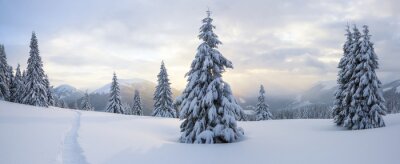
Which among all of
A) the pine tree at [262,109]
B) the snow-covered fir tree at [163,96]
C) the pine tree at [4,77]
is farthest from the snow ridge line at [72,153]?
the pine tree at [4,77]

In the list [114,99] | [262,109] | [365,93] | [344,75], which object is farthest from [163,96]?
[365,93]

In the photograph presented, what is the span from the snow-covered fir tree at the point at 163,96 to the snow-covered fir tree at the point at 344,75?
1158 inches

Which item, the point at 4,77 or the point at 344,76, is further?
→ the point at 4,77

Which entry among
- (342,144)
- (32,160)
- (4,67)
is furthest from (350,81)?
(4,67)

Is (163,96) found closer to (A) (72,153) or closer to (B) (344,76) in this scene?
(B) (344,76)

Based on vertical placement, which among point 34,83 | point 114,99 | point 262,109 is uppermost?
point 34,83

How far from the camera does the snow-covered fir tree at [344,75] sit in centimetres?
3256

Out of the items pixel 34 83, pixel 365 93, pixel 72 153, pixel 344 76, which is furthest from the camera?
pixel 34 83

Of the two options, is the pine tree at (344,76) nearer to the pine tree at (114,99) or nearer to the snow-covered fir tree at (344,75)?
the snow-covered fir tree at (344,75)

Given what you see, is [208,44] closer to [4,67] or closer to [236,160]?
[236,160]

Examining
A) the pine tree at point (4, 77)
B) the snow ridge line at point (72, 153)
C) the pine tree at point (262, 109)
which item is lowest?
the snow ridge line at point (72, 153)

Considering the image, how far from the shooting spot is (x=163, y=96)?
5522 cm

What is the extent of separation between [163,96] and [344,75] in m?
31.7

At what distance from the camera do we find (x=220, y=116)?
22234 mm
